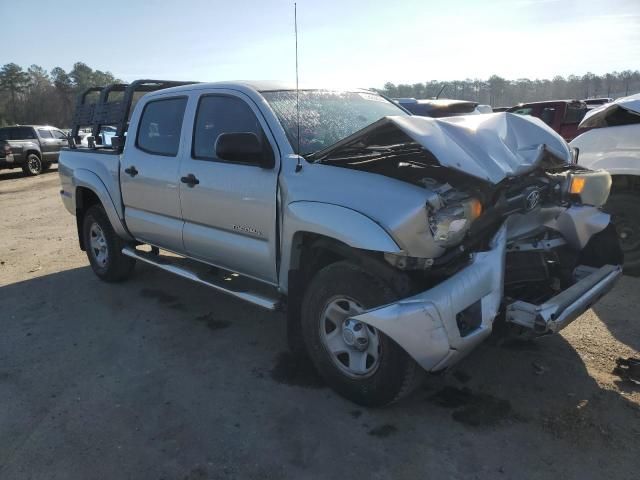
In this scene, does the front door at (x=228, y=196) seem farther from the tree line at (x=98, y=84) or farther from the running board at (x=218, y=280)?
Answer: the tree line at (x=98, y=84)

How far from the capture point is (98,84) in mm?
64188

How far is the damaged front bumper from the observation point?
2.58 metres

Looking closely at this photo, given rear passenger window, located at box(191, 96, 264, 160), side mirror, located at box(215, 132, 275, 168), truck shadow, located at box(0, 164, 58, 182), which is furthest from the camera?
truck shadow, located at box(0, 164, 58, 182)

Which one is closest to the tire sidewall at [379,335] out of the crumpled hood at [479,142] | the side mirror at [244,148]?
the crumpled hood at [479,142]

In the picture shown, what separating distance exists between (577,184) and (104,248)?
4969mm

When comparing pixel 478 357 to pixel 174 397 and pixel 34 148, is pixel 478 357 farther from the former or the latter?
pixel 34 148

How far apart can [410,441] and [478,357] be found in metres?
1.16

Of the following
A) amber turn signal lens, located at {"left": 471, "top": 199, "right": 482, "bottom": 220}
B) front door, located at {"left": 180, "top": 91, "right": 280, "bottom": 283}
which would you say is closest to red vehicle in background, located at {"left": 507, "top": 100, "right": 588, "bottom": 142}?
front door, located at {"left": 180, "top": 91, "right": 280, "bottom": 283}

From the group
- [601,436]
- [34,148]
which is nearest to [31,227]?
[601,436]

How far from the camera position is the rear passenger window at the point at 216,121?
3826mm

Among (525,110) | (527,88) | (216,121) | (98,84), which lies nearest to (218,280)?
(216,121)

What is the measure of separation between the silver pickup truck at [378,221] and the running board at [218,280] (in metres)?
0.02

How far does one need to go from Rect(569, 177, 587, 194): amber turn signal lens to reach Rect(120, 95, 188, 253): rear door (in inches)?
119

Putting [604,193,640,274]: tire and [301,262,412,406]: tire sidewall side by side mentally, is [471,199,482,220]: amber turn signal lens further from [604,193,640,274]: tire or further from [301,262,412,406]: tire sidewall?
[604,193,640,274]: tire
